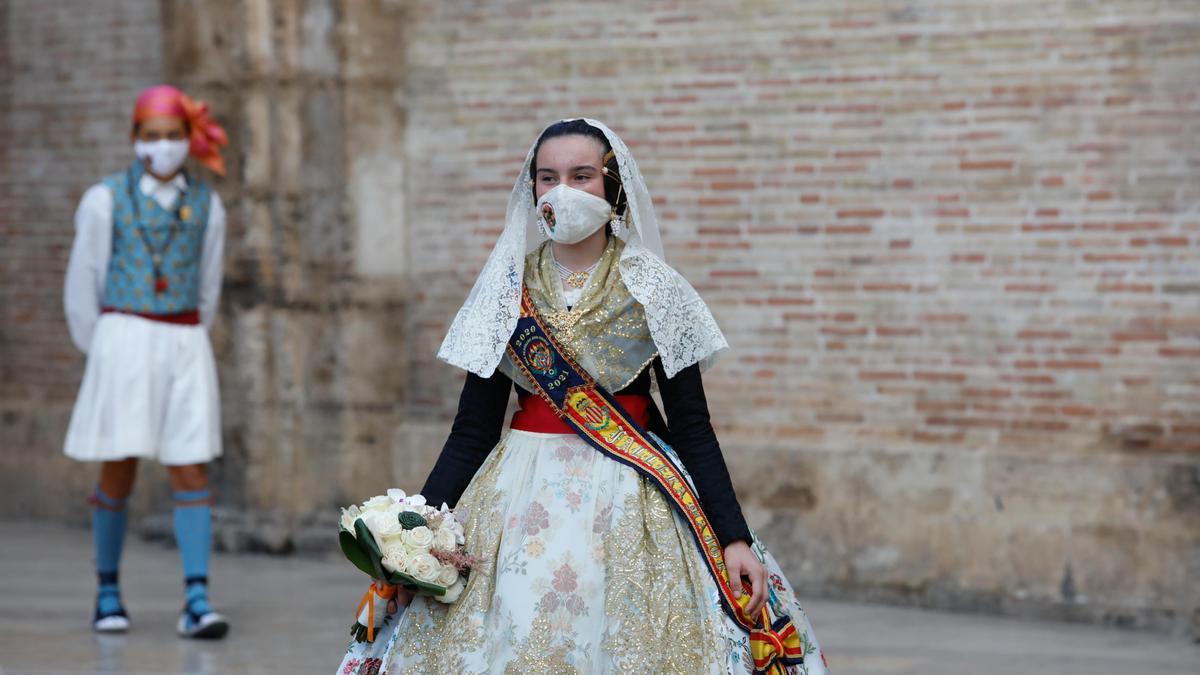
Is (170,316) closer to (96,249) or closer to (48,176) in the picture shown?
(96,249)

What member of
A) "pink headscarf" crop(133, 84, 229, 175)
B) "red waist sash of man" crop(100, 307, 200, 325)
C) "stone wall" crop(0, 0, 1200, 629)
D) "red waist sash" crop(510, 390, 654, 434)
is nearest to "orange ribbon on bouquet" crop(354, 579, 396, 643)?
"red waist sash" crop(510, 390, 654, 434)

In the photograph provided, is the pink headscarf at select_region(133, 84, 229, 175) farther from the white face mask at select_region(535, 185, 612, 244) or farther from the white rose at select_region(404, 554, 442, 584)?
the white rose at select_region(404, 554, 442, 584)

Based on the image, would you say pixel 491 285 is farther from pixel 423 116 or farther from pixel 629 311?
pixel 423 116

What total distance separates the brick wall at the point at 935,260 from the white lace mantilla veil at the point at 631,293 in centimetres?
378

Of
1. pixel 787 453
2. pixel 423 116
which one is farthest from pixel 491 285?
pixel 423 116

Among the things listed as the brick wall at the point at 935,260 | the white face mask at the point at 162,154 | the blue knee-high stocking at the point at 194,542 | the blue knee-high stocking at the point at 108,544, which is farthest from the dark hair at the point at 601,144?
Result: the brick wall at the point at 935,260

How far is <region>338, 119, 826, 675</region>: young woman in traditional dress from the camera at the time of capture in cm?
376

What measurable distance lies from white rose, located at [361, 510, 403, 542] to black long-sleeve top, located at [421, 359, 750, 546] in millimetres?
178

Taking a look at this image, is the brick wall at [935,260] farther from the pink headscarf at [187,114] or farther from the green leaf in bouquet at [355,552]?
the green leaf in bouquet at [355,552]

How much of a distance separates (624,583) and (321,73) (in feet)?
19.3

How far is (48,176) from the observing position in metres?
10.5

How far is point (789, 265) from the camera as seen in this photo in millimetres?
8117

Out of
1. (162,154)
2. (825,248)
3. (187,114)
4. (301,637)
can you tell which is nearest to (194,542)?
(301,637)

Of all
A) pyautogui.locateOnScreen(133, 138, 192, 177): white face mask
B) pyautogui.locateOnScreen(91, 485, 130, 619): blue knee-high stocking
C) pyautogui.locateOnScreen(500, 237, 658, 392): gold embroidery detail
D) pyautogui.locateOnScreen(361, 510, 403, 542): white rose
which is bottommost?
pyautogui.locateOnScreen(91, 485, 130, 619): blue knee-high stocking
